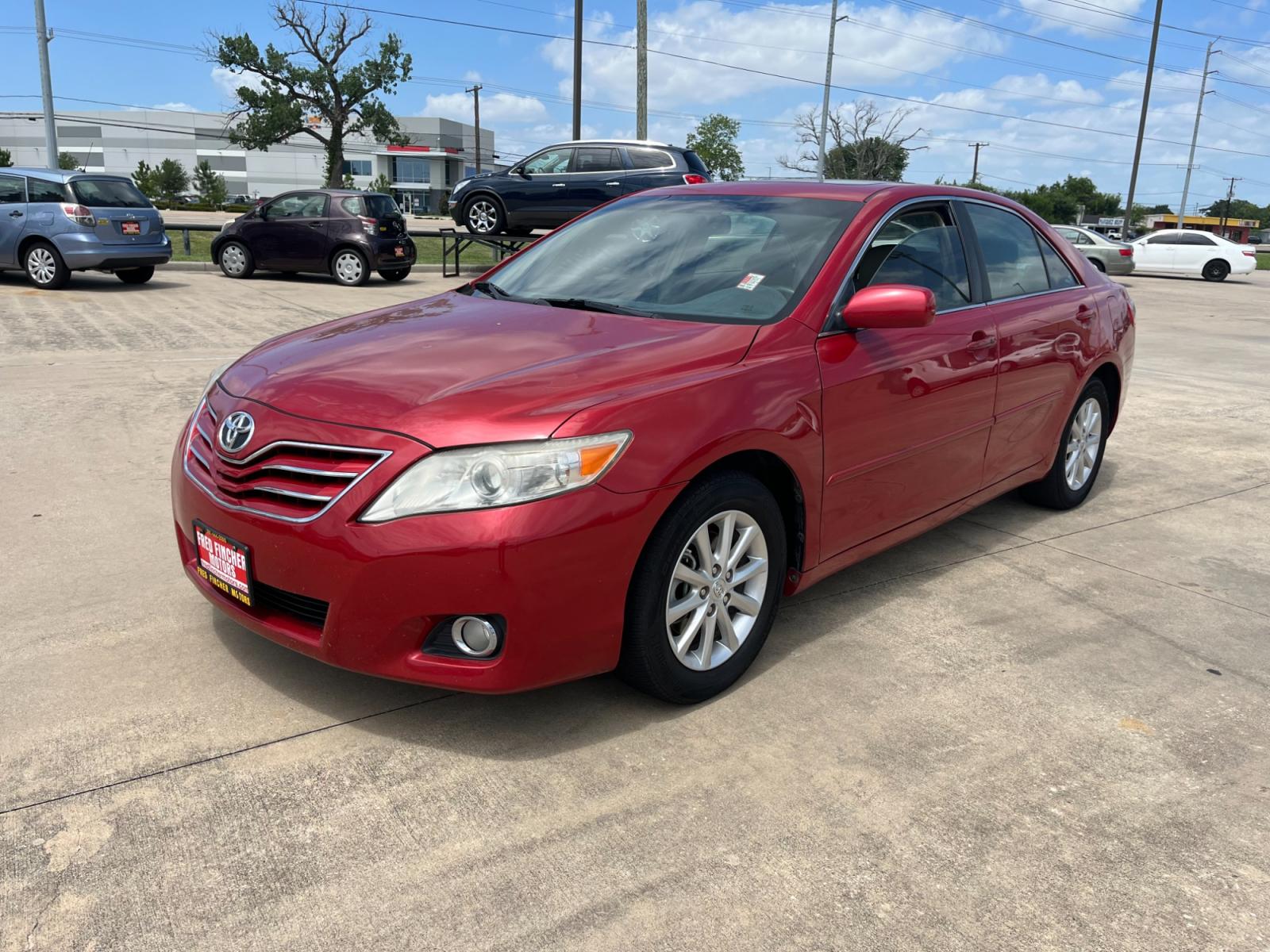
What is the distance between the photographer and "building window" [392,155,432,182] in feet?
350

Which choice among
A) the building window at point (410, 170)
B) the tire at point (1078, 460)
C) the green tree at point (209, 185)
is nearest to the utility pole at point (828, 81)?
the tire at point (1078, 460)

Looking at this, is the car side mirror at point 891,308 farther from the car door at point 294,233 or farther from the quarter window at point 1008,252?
the car door at point 294,233

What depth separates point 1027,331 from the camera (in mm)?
4445

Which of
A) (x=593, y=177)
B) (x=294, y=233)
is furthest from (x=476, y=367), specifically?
(x=294, y=233)

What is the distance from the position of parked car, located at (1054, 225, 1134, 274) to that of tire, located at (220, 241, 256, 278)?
20250 millimetres

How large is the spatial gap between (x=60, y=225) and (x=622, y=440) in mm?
13789

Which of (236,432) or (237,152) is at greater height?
(237,152)

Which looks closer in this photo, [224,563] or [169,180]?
[224,563]

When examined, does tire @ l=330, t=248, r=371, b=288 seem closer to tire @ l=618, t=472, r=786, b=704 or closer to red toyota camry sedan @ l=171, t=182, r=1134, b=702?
red toyota camry sedan @ l=171, t=182, r=1134, b=702

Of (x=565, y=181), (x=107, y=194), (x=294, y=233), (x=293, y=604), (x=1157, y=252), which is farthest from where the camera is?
(x=1157, y=252)

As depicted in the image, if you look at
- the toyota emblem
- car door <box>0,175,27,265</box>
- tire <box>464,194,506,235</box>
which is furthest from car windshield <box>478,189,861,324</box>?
tire <box>464,194,506,235</box>

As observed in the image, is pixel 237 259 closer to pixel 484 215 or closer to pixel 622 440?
pixel 484 215

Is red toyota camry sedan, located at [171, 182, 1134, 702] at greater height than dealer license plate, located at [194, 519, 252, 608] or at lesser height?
greater

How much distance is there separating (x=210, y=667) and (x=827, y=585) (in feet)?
7.77
